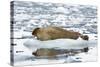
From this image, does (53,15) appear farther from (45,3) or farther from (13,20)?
(13,20)

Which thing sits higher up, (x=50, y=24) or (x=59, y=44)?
(x=50, y=24)

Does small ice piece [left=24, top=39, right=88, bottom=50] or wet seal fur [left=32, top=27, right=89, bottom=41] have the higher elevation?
wet seal fur [left=32, top=27, right=89, bottom=41]

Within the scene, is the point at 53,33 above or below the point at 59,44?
above

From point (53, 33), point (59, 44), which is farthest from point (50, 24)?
point (59, 44)

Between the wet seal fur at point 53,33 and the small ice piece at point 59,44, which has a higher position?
the wet seal fur at point 53,33

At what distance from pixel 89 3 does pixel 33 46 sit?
0.73 m

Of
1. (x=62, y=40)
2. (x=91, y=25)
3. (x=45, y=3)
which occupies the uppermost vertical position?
(x=45, y=3)

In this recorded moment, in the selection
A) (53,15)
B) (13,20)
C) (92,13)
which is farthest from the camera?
(92,13)

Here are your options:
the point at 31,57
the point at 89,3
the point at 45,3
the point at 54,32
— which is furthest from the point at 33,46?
the point at 89,3

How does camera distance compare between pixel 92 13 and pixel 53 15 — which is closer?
pixel 53 15

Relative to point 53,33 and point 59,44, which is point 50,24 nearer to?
point 53,33

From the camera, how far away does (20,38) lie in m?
2.07

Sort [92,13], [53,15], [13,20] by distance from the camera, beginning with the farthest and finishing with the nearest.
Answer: [92,13]
[53,15]
[13,20]
